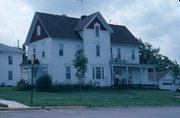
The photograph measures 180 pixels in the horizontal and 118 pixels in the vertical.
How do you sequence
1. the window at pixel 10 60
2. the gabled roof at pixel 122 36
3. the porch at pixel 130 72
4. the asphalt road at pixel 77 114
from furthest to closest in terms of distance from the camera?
the window at pixel 10 60, the gabled roof at pixel 122 36, the porch at pixel 130 72, the asphalt road at pixel 77 114

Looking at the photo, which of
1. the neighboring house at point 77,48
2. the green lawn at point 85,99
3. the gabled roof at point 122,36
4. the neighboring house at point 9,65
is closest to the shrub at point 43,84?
the neighboring house at point 77,48

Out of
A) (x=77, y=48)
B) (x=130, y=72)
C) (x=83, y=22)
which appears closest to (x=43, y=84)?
(x=77, y=48)

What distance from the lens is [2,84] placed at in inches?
1908

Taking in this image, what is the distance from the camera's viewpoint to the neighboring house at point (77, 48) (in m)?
37.0

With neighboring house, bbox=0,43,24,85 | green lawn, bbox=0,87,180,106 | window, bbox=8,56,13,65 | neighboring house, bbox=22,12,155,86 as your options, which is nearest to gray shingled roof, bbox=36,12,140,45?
neighboring house, bbox=22,12,155,86

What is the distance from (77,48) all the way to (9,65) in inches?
645

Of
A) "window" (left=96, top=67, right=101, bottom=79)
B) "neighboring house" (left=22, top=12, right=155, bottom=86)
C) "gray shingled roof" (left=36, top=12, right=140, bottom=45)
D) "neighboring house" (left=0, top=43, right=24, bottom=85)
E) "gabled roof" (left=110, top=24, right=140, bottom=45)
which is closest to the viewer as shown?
"neighboring house" (left=22, top=12, right=155, bottom=86)

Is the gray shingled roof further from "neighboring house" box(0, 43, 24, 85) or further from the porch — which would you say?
"neighboring house" box(0, 43, 24, 85)

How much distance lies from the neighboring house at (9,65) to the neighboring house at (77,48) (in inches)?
355

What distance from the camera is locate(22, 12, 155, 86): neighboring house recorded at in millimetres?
36969

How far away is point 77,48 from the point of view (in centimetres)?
3856

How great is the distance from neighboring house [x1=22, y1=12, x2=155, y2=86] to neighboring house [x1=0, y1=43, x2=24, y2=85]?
9.03 metres

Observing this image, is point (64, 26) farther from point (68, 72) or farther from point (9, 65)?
point (9, 65)

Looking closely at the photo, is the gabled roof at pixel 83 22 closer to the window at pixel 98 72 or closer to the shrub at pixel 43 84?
the window at pixel 98 72
